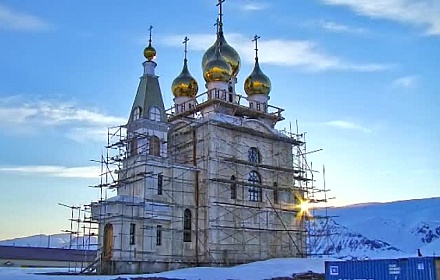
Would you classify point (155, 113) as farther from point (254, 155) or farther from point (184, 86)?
point (254, 155)

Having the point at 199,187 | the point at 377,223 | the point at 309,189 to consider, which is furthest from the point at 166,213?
the point at 377,223

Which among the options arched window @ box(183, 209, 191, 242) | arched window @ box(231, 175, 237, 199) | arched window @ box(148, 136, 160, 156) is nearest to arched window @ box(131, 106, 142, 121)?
arched window @ box(148, 136, 160, 156)

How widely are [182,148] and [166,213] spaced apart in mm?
5940

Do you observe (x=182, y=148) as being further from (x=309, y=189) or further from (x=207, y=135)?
(x=309, y=189)

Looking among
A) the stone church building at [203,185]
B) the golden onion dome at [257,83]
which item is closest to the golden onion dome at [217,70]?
the stone church building at [203,185]

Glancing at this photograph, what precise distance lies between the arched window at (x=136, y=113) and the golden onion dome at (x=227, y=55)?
7490 millimetres

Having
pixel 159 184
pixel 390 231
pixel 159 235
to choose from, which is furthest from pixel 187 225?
pixel 390 231

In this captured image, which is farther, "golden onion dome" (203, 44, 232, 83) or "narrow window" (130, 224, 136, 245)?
"golden onion dome" (203, 44, 232, 83)

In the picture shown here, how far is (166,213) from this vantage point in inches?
1214

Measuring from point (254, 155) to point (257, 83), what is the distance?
6.38 m

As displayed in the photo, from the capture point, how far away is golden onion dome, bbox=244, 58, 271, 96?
131 ft

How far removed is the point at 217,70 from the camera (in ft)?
121

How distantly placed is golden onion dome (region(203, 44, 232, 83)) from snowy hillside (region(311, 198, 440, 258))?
48435 millimetres

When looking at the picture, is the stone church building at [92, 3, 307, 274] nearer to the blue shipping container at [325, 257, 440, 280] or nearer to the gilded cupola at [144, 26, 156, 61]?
the gilded cupola at [144, 26, 156, 61]
